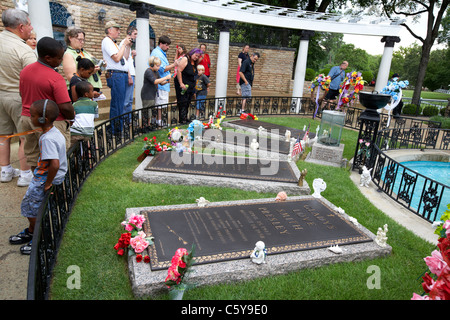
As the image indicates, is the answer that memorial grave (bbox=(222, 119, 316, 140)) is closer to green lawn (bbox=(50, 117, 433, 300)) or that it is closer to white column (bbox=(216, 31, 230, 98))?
white column (bbox=(216, 31, 230, 98))

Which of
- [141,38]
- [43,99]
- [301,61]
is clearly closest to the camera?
[43,99]

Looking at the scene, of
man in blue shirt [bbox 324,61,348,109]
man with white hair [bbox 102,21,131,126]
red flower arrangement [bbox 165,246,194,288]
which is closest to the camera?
red flower arrangement [bbox 165,246,194,288]

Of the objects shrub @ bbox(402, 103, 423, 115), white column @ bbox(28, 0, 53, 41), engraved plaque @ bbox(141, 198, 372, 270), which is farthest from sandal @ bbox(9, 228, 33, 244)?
shrub @ bbox(402, 103, 423, 115)

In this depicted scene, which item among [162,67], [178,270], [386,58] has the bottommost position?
[178,270]

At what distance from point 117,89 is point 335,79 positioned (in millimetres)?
8359

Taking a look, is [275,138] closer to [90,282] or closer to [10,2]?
[90,282]

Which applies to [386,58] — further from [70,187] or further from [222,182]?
[70,187]

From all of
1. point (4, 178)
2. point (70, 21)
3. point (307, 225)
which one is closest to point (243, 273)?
point (307, 225)

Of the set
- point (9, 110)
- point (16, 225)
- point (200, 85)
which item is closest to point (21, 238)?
point (16, 225)

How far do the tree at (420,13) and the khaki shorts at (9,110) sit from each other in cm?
2242

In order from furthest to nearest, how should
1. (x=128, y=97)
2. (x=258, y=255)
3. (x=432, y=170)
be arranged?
1. (x=432, y=170)
2. (x=128, y=97)
3. (x=258, y=255)

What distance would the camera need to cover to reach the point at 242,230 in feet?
13.0

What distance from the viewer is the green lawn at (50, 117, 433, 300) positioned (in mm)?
3162
